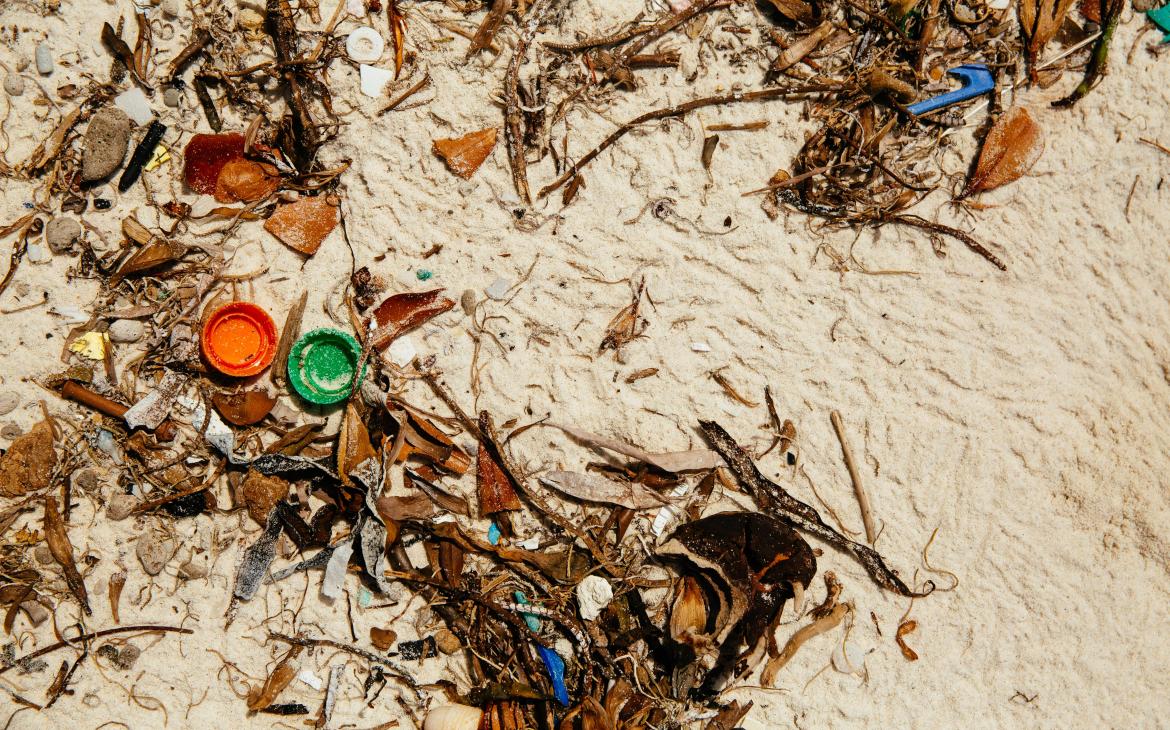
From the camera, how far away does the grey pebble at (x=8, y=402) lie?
109 inches

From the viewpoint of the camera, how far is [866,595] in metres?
2.99

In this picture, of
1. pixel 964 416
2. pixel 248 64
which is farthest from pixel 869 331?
pixel 248 64

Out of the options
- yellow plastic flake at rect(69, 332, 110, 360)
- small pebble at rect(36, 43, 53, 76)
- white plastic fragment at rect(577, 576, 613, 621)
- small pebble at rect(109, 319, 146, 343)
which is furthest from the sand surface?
white plastic fragment at rect(577, 576, 613, 621)

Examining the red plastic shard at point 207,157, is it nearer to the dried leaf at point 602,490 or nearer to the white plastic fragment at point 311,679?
the dried leaf at point 602,490

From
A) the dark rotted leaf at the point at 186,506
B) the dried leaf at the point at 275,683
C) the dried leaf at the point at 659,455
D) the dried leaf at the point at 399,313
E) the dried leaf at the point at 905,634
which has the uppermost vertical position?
the dried leaf at the point at 399,313

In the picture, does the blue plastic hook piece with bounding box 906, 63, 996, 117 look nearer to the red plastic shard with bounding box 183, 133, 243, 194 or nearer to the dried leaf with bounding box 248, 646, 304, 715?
the red plastic shard with bounding box 183, 133, 243, 194

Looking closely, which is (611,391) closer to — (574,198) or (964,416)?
(574,198)

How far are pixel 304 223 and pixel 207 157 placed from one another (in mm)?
486

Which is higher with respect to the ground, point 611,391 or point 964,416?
point 964,416

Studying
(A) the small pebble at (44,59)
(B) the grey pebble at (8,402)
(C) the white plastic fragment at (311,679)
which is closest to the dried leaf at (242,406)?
(B) the grey pebble at (8,402)

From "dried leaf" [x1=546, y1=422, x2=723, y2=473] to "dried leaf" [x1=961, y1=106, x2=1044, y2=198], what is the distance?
1.70 metres

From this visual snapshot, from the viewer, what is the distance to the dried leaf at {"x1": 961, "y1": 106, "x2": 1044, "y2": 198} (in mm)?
3002

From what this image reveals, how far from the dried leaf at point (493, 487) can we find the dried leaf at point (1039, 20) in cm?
304

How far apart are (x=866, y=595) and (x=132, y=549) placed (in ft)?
10.6
